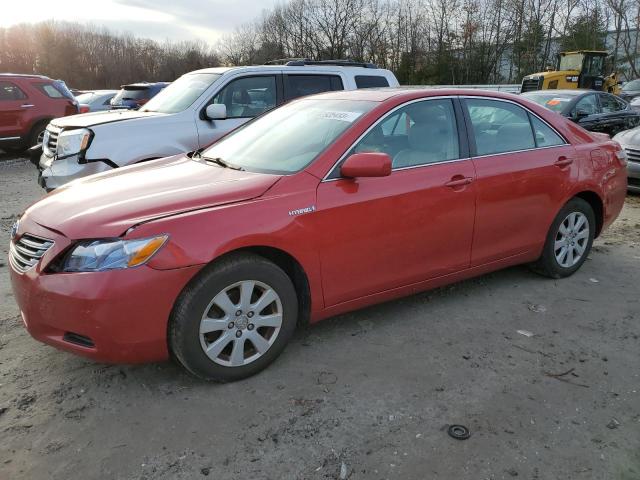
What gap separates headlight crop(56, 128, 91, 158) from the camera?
5910mm

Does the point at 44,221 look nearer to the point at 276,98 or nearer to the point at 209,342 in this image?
the point at 209,342

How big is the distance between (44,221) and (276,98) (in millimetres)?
4417

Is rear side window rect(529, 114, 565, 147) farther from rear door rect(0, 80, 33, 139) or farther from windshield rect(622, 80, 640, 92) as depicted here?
windshield rect(622, 80, 640, 92)

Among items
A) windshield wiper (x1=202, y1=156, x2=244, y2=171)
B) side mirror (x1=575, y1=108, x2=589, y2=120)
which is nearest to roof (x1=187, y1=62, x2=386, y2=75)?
windshield wiper (x1=202, y1=156, x2=244, y2=171)

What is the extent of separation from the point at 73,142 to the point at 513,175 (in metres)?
4.70

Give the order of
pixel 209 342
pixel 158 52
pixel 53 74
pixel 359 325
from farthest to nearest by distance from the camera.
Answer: pixel 158 52 < pixel 53 74 < pixel 359 325 < pixel 209 342

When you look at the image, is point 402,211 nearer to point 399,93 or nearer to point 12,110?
point 399,93

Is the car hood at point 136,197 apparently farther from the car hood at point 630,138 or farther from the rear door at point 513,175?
the car hood at point 630,138

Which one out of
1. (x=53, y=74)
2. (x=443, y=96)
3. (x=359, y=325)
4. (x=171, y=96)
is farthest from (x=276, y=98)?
(x=53, y=74)

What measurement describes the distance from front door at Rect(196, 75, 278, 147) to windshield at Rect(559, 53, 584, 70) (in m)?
20.4

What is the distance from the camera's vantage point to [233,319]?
118 inches

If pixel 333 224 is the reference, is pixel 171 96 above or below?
above

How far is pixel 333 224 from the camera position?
3.25 m

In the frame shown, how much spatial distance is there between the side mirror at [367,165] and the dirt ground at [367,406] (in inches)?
44.9
